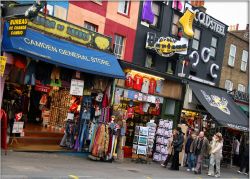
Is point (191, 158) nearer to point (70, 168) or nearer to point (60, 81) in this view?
point (60, 81)

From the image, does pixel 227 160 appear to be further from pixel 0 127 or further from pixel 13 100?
pixel 0 127

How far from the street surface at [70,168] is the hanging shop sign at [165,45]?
627cm

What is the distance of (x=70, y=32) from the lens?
17391mm

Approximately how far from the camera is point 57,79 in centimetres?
1739

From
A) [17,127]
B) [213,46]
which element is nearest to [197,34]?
[213,46]

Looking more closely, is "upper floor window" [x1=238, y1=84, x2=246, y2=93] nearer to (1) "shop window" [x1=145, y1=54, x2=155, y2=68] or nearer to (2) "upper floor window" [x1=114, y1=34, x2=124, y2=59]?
(1) "shop window" [x1=145, y1=54, x2=155, y2=68]

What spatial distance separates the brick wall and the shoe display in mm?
6579

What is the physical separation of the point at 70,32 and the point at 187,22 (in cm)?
877

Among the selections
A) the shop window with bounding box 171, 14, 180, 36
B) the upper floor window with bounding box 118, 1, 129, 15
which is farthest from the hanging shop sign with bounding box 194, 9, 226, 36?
the upper floor window with bounding box 118, 1, 129, 15

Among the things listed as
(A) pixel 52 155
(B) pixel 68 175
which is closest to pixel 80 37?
(A) pixel 52 155

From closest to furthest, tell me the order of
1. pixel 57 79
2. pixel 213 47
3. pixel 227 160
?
pixel 57 79 → pixel 227 160 → pixel 213 47

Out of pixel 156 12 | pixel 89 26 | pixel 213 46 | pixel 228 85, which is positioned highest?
pixel 156 12

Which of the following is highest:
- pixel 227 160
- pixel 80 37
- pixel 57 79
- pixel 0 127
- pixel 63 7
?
pixel 63 7

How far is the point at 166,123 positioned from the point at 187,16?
6.44 metres
